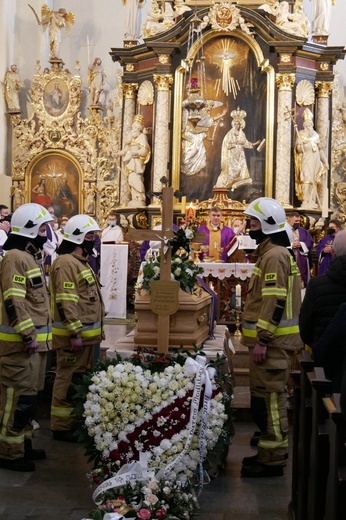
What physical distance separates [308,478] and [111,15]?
17.9 metres

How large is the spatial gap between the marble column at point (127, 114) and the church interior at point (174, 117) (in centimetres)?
2

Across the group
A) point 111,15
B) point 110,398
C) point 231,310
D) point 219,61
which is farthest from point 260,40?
point 110,398

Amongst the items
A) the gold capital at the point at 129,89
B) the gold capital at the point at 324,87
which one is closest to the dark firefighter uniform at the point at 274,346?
the gold capital at the point at 324,87

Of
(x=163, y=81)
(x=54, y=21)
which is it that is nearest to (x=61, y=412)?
(x=163, y=81)

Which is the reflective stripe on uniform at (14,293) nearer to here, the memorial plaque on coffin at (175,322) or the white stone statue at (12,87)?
the memorial plaque on coffin at (175,322)

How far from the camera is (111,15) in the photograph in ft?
67.8

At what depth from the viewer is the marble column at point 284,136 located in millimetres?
16938

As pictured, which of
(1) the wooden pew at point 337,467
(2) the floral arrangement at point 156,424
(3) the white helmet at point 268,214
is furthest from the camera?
(3) the white helmet at point 268,214

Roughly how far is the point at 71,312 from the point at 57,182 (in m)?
12.6

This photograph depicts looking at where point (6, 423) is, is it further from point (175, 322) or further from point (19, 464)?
point (175, 322)

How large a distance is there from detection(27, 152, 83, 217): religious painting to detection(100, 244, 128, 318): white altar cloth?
4.74 m

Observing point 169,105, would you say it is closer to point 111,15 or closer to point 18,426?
point 111,15

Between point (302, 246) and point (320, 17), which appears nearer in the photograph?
point (302, 246)

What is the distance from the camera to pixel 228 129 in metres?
17.7
